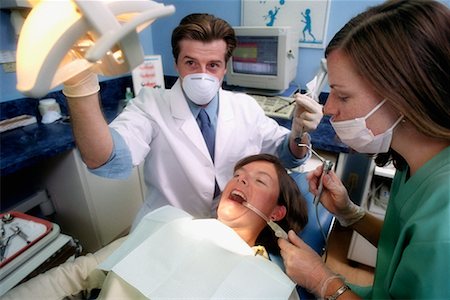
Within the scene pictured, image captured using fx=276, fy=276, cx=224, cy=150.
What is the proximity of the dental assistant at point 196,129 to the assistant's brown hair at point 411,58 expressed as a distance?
0.42 metres

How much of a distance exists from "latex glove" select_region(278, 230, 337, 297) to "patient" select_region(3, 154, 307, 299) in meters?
0.04

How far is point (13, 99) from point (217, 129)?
4.85 ft

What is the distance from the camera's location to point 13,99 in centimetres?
183

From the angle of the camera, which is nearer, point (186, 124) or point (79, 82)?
point (79, 82)

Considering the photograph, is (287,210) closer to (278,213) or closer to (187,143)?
(278,213)

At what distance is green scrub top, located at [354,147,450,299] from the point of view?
59cm

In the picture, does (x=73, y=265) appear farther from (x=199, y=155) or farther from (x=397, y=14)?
(x=397, y=14)

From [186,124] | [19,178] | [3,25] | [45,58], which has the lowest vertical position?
[19,178]

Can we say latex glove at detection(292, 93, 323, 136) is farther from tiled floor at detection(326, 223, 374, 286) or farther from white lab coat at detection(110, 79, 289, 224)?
tiled floor at detection(326, 223, 374, 286)

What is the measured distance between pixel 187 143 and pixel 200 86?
0.28 m

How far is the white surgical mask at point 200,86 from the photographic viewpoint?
1128 millimetres

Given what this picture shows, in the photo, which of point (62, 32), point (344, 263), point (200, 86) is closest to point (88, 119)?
point (62, 32)

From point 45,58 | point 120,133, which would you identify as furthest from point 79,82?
point 120,133

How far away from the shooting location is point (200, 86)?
1.13m
